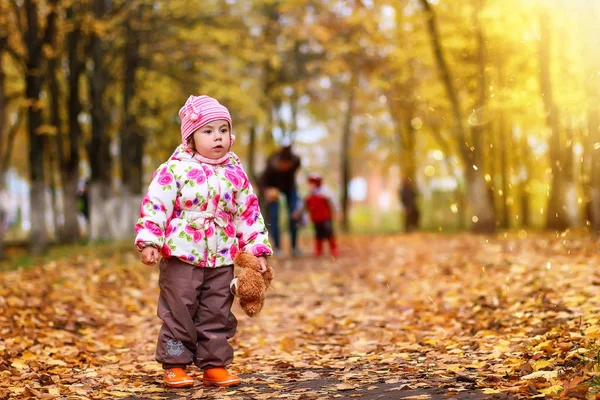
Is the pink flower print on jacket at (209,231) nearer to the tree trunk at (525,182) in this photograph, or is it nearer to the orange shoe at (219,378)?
the orange shoe at (219,378)

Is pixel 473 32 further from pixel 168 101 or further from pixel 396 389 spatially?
pixel 396 389

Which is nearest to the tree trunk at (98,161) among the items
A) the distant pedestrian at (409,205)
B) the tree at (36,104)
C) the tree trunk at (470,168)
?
the tree at (36,104)

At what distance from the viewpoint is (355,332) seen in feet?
28.6

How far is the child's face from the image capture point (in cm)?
602

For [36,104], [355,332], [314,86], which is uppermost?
[314,86]

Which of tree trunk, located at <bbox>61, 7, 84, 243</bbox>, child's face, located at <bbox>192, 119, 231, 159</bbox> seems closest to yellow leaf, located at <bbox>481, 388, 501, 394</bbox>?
child's face, located at <bbox>192, 119, 231, 159</bbox>

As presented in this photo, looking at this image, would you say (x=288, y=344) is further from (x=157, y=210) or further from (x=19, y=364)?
(x=157, y=210)

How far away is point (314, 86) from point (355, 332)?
2596 cm

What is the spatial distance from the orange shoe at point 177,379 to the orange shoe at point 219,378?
0.13 meters

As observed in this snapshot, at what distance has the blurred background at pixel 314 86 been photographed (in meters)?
19.7

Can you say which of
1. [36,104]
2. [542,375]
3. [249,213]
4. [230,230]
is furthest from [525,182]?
[542,375]

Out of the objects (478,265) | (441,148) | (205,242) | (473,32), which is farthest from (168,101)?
(205,242)

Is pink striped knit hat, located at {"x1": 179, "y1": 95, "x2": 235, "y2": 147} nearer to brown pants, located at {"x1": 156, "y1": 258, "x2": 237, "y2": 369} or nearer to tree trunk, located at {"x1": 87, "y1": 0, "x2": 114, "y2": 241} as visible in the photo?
brown pants, located at {"x1": 156, "y1": 258, "x2": 237, "y2": 369}

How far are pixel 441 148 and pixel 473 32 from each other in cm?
1065
